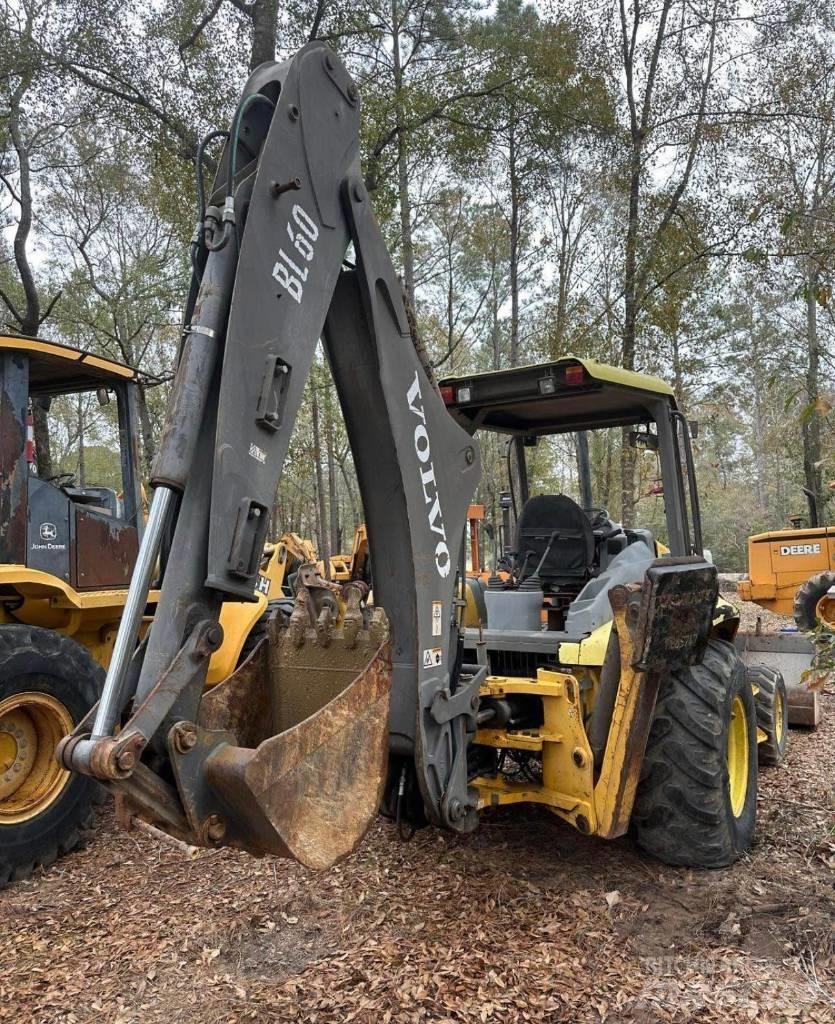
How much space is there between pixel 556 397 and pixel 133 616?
9.24 feet

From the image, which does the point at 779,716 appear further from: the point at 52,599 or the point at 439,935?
the point at 52,599

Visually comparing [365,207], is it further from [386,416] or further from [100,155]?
[100,155]

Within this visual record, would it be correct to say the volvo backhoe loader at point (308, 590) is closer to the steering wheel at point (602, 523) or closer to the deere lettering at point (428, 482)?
the deere lettering at point (428, 482)

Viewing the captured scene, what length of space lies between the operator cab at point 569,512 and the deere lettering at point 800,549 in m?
8.38

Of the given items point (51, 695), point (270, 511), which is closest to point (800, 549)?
point (51, 695)

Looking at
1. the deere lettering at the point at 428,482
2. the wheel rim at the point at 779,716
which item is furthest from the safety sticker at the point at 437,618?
the wheel rim at the point at 779,716

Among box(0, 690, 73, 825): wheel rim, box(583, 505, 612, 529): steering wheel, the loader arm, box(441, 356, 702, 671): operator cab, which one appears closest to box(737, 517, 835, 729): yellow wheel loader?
box(583, 505, 612, 529): steering wheel

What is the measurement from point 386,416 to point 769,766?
174 inches

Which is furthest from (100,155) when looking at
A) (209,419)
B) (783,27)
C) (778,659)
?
(209,419)

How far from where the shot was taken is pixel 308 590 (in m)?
3.16

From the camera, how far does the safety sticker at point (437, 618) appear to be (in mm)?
3301

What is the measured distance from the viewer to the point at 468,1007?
9.72ft

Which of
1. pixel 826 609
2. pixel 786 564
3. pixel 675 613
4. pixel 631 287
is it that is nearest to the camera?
pixel 675 613

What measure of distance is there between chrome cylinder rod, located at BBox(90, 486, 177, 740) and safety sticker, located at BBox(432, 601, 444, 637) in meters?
1.22
